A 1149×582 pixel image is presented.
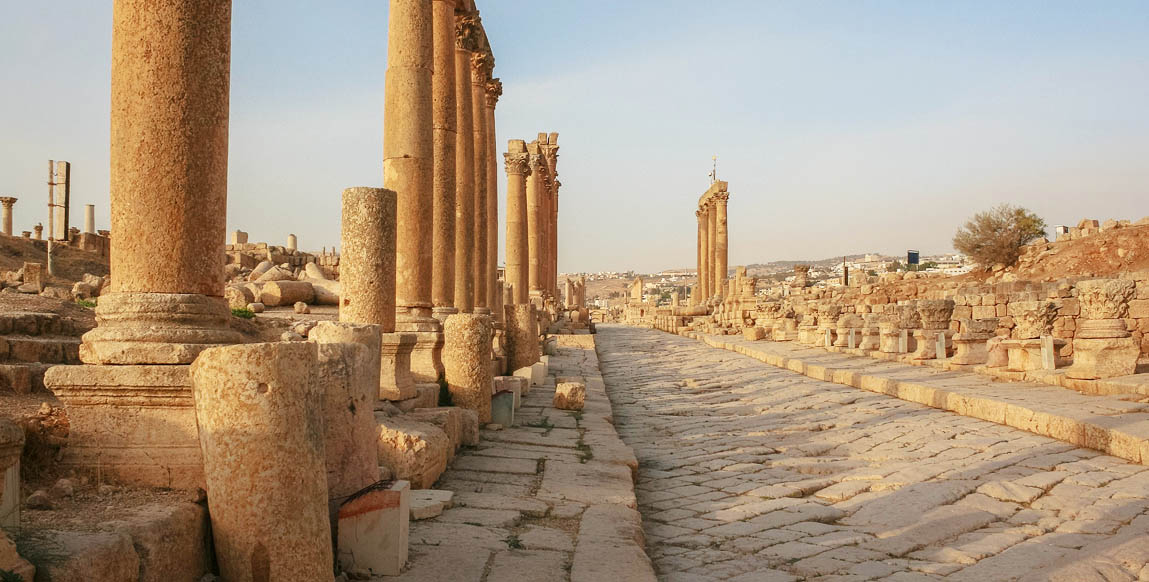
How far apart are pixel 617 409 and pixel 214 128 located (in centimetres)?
867

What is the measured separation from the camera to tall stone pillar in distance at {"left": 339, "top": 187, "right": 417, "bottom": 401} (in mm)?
7301

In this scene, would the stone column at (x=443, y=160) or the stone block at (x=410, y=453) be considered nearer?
the stone block at (x=410, y=453)

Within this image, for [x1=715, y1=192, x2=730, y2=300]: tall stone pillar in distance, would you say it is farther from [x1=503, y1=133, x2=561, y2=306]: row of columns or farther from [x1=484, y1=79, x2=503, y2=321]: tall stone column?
[x1=484, y1=79, x2=503, y2=321]: tall stone column

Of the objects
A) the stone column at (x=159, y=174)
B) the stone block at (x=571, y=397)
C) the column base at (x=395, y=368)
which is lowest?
the stone block at (x=571, y=397)

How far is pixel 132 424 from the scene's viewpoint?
12.6 ft

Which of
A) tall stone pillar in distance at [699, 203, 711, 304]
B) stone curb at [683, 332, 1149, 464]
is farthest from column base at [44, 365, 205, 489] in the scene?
tall stone pillar in distance at [699, 203, 711, 304]

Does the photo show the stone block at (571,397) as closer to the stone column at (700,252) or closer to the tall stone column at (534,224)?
the tall stone column at (534,224)

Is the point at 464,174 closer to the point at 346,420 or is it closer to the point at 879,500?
the point at 879,500

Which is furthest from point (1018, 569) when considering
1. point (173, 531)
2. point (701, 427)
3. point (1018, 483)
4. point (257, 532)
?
point (701, 427)

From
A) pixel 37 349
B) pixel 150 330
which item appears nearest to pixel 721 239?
pixel 37 349

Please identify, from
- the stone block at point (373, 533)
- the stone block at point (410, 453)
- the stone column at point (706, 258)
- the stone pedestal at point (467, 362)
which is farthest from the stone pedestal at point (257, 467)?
the stone column at point (706, 258)

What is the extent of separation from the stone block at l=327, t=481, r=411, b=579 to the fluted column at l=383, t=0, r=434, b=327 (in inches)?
227

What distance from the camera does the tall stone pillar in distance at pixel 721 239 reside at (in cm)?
4422

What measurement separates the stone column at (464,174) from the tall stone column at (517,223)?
8.49 m
